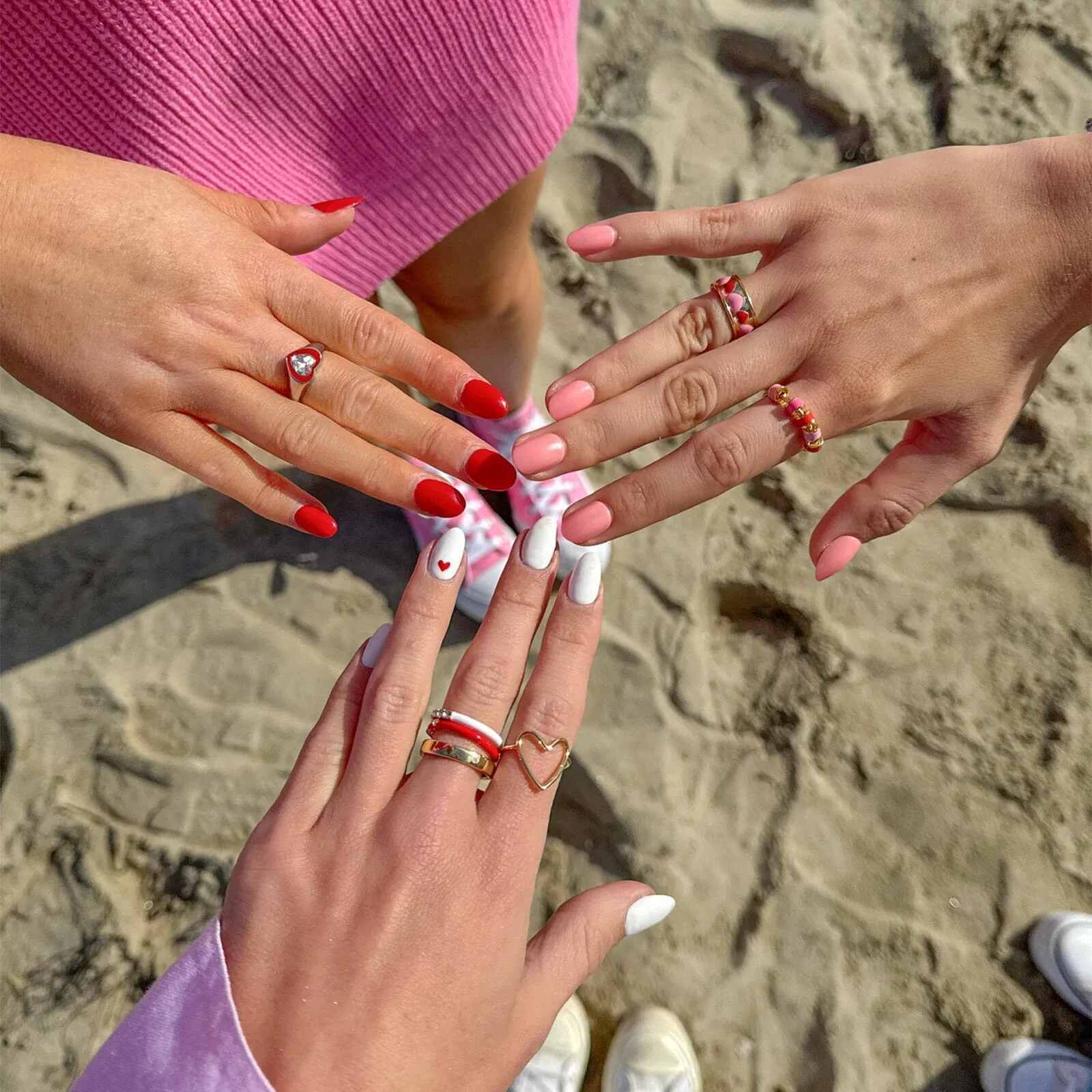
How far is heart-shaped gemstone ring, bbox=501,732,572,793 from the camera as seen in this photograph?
1068 mm

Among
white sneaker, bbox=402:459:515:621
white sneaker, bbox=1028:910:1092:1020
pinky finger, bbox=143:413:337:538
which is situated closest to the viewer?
pinky finger, bbox=143:413:337:538

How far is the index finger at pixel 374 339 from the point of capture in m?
1.02

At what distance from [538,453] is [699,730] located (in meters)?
1.02

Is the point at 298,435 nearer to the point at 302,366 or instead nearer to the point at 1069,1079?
the point at 302,366

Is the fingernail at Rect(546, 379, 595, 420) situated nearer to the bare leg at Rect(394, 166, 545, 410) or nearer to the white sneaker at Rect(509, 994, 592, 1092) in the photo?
the bare leg at Rect(394, 166, 545, 410)

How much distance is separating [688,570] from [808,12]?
190 centimetres

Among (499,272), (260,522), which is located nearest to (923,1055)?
(499,272)

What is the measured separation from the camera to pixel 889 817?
5.69 ft

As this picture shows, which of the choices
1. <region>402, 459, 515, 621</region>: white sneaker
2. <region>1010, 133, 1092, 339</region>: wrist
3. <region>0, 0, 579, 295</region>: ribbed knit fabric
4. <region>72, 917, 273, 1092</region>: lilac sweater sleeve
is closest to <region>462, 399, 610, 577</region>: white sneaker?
<region>402, 459, 515, 621</region>: white sneaker

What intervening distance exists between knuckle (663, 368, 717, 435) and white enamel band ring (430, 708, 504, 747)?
0.55 metres

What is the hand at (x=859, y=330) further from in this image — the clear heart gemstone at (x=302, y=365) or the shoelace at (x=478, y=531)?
the shoelace at (x=478, y=531)

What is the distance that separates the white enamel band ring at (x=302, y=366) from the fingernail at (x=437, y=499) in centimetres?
Result: 21

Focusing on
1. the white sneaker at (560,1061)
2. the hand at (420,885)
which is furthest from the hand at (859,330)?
the white sneaker at (560,1061)

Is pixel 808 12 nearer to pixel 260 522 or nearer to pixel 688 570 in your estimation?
pixel 688 570
